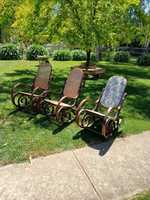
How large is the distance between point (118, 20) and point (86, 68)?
2.62 m

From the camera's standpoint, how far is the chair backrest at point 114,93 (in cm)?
703

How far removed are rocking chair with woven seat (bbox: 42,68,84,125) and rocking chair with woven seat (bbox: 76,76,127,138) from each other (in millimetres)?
508

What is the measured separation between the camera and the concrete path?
4.69 meters

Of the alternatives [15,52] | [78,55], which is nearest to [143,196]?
[15,52]

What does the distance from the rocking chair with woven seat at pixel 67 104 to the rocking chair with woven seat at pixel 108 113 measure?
508 millimetres

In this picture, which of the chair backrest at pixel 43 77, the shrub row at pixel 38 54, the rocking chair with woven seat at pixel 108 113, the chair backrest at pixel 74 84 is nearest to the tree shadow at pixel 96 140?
the rocking chair with woven seat at pixel 108 113

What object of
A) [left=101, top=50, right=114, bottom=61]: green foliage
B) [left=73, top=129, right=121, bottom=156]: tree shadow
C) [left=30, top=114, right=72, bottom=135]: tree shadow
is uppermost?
[left=30, top=114, right=72, bottom=135]: tree shadow

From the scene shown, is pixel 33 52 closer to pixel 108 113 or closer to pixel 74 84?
pixel 74 84

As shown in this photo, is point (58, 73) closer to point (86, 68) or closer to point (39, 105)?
point (86, 68)

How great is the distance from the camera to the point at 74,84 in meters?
7.95

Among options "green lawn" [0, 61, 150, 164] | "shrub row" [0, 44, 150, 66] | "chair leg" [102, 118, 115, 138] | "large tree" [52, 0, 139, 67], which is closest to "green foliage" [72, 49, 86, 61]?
"shrub row" [0, 44, 150, 66]

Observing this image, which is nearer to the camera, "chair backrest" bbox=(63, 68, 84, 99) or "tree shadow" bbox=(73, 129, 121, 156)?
"tree shadow" bbox=(73, 129, 121, 156)

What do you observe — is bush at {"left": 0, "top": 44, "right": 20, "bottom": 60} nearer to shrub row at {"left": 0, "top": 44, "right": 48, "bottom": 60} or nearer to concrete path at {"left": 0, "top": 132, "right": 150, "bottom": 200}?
shrub row at {"left": 0, "top": 44, "right": 48, "bottom": 60}

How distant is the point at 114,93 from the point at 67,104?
1358 mm
